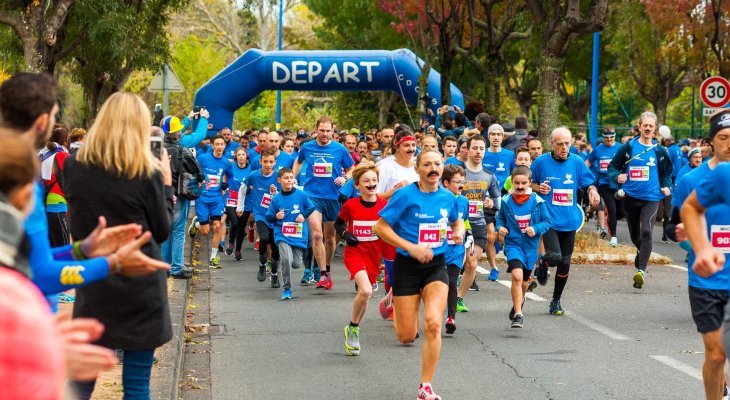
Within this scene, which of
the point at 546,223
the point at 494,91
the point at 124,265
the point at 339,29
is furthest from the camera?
the point at 339,29

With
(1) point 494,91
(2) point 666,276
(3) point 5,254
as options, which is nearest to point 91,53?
(1) point 494,91

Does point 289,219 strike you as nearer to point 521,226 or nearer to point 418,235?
point 521,226

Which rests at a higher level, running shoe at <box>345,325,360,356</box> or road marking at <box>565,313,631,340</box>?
running shoe at <box>345,325,360,356</box>

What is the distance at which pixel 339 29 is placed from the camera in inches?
1821

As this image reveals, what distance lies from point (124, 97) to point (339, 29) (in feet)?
136

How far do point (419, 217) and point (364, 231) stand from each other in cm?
255

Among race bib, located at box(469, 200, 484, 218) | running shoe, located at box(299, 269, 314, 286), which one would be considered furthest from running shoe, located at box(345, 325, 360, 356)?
running shoe, located at box(299, 269, 314, 286)

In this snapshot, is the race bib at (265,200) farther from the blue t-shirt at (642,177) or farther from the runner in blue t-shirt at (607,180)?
the runner in blue t-shirt at (607,180)

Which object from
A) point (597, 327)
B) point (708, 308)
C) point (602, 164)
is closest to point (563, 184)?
point (597, 327)

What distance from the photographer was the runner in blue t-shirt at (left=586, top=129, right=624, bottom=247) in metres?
18.0

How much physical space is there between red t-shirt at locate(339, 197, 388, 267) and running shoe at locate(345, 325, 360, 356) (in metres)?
1.02

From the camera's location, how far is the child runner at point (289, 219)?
1345 cm

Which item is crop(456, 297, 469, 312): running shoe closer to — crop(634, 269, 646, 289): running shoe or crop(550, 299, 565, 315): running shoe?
crop(550, 299, 565, 315): running shoe

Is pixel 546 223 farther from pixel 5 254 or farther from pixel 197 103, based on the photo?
pixel 197 103
